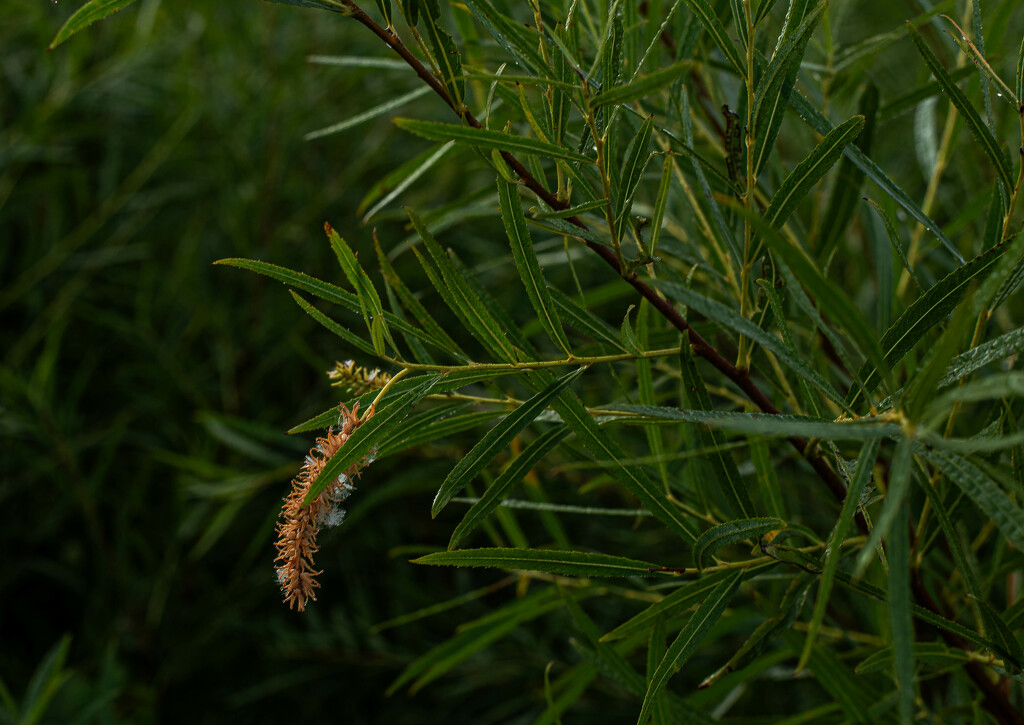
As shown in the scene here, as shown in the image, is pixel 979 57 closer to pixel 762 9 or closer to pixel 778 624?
pixel 762 9

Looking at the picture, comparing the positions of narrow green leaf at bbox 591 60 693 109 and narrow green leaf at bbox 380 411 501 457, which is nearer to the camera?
narrow green leaf at bbox 591 60 693 109

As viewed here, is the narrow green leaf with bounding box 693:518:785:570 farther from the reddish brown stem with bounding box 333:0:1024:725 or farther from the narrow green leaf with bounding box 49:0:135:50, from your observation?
the narrow green leaf with bounding box 49:0:135:50

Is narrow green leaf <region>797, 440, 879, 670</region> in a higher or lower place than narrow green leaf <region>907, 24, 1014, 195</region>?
lower

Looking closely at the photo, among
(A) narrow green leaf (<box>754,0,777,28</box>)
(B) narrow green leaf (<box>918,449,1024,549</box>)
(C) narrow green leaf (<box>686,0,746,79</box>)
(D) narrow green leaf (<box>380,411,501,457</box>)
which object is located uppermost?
(A) narrow green leaf (<box>754,0,777,28</box>)

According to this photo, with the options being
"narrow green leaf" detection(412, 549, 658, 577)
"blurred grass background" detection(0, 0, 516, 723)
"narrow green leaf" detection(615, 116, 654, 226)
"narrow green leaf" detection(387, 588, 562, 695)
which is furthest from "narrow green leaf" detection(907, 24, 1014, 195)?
"blurred grass background" detection(0, 0, 516, 723)

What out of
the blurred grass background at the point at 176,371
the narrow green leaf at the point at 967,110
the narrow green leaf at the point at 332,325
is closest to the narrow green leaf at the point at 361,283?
the narrow green leaf at the point at 332,325
